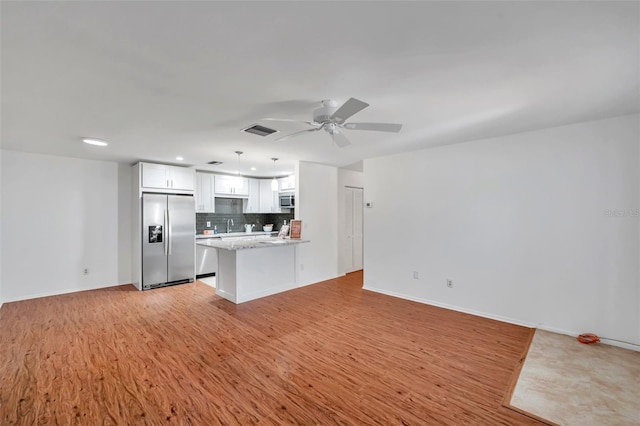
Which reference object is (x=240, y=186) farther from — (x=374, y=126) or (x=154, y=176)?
(x=374, y=126)

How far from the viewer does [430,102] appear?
255 centimetres

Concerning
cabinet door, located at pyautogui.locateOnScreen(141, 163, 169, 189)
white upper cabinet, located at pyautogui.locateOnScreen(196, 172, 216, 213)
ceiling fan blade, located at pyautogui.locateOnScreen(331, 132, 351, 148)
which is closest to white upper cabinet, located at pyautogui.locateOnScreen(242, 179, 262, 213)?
white upper cabinet, located at pyautogui.locateOnScreen(196, 172, 216, 213)

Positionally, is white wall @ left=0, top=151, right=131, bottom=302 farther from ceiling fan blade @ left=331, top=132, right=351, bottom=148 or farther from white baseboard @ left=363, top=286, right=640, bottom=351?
white baseboard @ left=363, top=286, right=640, bottom=351

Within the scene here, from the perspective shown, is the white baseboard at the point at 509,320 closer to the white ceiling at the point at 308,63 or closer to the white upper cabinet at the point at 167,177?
the white ceiling at the point at 308,63

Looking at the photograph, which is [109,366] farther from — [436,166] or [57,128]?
[436,166]

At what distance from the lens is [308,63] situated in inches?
74.2

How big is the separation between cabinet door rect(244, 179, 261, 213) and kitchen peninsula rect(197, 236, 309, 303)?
8.48 feet

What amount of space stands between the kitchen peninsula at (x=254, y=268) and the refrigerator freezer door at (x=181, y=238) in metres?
1.13

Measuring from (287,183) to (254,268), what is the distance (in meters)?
2.85

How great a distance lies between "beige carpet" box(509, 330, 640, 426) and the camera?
2.00 metres

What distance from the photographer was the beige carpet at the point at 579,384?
2002mm

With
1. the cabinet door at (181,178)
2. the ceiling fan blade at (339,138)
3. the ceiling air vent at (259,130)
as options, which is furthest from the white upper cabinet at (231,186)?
the ceiling fan blade at (339,138)

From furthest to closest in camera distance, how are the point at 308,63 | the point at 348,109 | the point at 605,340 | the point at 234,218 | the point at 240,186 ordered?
the point at 234,218
the point at 240,186
the point at 605,340
the point at 348,109
the point at 308,63

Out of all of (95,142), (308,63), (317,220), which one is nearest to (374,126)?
(308,63)
